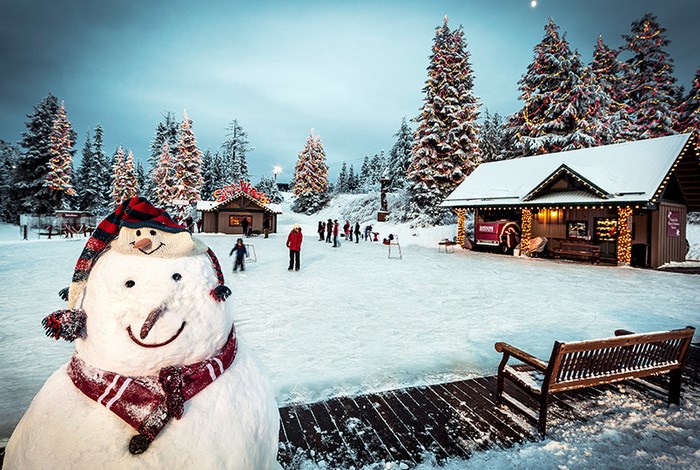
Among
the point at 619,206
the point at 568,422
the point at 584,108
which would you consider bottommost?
the point at 568,422

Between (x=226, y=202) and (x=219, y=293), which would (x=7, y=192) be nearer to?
(x=226, y=202)

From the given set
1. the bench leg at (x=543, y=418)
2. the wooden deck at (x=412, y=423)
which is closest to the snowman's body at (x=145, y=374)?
the wooden deck at (x=412, y=423)

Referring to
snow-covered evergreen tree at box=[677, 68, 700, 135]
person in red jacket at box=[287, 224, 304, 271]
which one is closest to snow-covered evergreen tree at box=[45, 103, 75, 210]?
person in red jacket at box=[287, 224, 304, 271]

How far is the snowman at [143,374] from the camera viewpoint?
1562mm

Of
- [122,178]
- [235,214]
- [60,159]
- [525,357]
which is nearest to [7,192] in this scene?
[60,159]

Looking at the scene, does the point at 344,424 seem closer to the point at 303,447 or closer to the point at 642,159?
the point at 303,447

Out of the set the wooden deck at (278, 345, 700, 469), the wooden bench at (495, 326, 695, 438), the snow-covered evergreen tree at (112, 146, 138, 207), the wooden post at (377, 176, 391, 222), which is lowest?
the wooden deck at (278, 345, 700, 469)

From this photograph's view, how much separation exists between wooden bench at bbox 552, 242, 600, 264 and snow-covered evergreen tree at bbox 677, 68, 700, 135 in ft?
56.2

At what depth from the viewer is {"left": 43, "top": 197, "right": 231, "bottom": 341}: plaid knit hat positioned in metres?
1.76

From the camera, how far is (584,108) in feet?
80.9

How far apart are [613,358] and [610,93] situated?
1371 inches

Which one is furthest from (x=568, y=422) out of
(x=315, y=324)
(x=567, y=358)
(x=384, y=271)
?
(x=384, y=271)

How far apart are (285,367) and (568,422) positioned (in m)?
3.45

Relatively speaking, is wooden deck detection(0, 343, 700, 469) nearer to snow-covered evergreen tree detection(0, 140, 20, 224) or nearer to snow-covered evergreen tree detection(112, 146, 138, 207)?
snow-covered evergreen tree detection(0, 140, 20, 224)
